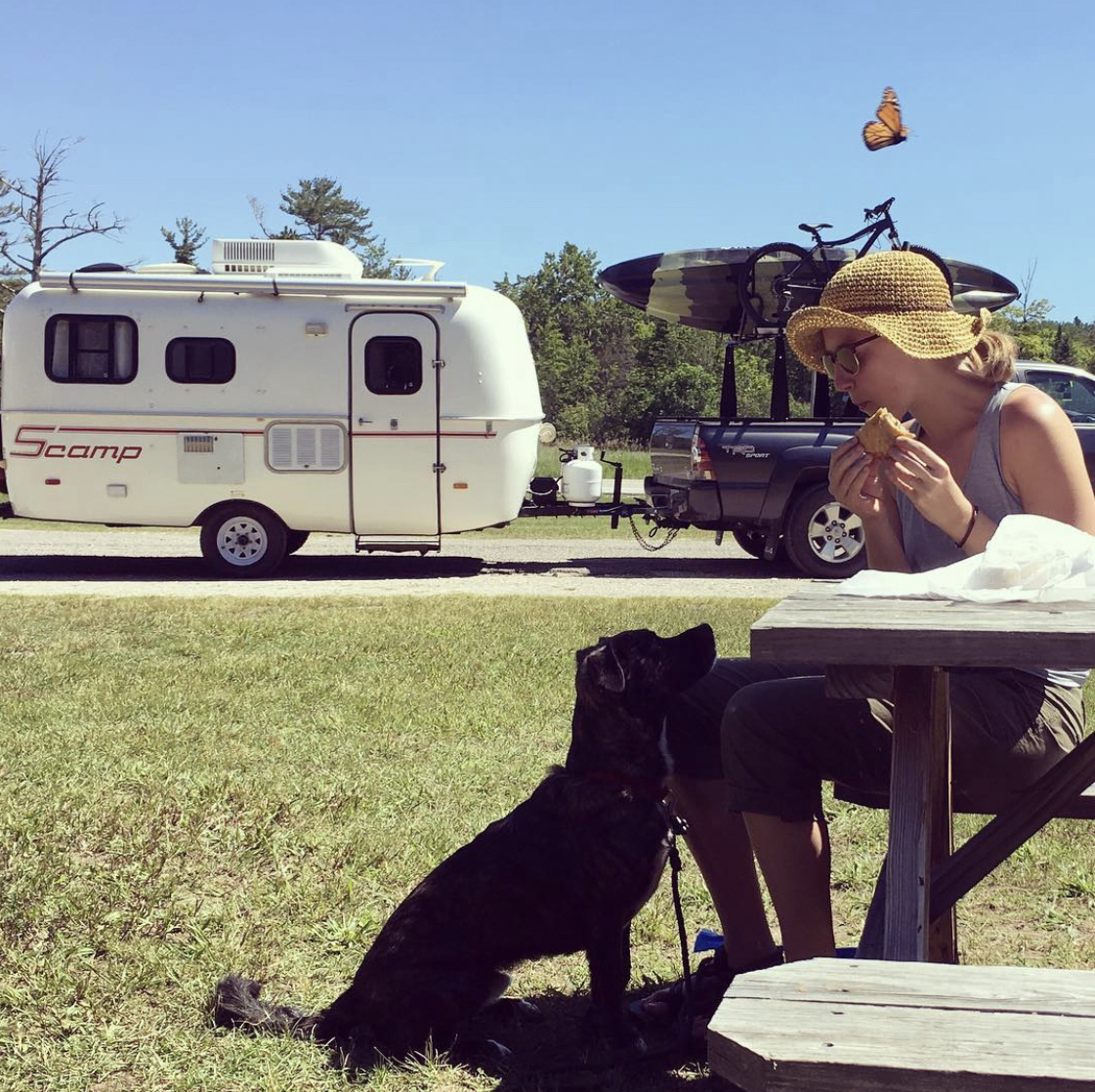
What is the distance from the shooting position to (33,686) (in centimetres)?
614

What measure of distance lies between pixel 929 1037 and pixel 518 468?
10679 mm

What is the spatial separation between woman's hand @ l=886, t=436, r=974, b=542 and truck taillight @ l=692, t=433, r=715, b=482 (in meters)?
9.05

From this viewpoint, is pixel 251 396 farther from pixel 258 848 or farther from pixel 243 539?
pixel 258 848

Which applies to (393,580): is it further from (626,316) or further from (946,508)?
(626,316)

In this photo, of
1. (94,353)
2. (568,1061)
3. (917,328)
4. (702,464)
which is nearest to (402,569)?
(702,464)

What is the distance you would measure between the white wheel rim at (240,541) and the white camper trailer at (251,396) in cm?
27

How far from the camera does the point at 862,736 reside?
8.43 feet

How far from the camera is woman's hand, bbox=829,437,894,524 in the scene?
2680 millimetres

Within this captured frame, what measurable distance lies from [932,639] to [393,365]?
401 inches

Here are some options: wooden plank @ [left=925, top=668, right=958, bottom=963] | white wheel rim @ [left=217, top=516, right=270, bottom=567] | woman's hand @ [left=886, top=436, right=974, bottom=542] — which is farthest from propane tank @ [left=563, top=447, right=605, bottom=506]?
woman's hand @ [left=886, top=436, right=974, bottom=542]

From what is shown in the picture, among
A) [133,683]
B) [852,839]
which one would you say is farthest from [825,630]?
[133,683]

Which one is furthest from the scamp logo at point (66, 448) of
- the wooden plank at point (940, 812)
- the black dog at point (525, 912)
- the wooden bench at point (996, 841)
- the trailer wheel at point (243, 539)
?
the wooden bench at point (996, 841)

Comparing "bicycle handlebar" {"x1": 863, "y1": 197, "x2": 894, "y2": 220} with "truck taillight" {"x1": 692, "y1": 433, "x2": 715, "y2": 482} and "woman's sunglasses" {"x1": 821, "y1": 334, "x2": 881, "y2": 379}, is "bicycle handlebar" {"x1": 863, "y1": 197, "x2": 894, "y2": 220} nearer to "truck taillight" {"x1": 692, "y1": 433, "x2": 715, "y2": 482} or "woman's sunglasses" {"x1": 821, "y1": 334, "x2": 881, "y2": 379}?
"truck taillight" {"x1": 692, "y1": 433, "x2": 715, "y2": 482}

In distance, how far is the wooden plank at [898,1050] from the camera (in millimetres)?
1514
